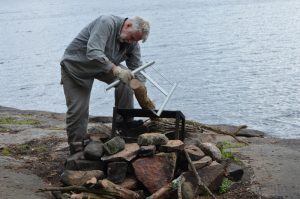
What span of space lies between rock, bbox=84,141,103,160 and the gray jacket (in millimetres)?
969

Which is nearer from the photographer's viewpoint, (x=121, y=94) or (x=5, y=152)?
(x=121, y=94)

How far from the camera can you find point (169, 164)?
6746 mm

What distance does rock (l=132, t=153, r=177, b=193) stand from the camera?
6586mm

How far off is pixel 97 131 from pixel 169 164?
1476mm

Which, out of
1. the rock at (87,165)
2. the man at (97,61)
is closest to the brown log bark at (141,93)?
the man at (97,61)

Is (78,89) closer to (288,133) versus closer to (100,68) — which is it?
(100,68)

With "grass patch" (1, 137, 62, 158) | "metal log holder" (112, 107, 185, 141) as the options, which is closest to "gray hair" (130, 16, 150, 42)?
"metal log holder" (112, 107, 185, 141)

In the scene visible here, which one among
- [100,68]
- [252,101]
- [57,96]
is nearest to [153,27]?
[57,96]

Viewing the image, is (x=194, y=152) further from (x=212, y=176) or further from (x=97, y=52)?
(x=97, y=52)

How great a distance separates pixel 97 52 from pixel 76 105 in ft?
3.66

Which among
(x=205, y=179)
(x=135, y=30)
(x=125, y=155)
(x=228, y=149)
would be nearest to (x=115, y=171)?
(x=125, y=155)

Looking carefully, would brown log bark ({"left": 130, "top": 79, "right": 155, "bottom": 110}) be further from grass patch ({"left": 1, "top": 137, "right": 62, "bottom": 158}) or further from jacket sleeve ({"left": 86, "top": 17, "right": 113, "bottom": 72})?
grass patch ({"left": 1, "top": 137, "right": 62, "bottom": 158})

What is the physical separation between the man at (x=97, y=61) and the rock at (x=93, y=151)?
47 cm

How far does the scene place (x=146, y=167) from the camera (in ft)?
21.8
